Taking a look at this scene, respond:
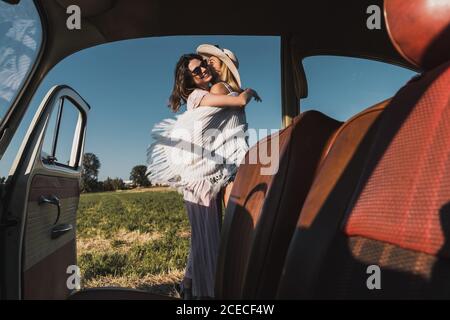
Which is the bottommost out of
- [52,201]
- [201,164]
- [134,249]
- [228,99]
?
[134,249]

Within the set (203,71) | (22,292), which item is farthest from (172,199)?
(22,292)

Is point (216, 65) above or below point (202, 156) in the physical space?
above

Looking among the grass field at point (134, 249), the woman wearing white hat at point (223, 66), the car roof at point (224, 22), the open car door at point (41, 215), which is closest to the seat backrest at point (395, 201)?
the open car door at point (41, 215)

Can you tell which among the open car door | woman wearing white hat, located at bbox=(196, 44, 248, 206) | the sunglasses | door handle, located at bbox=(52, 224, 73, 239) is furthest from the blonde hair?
door handle, located at bbox=(52, 224, 73, 239)

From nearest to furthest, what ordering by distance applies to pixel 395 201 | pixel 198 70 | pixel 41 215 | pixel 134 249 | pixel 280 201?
pixel 395 201, pixel 280 201, pixel 41 215, pixel 198 70, pixel 134 249

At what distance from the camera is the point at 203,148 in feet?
7.21

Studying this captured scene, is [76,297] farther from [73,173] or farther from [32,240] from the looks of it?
[73,173]

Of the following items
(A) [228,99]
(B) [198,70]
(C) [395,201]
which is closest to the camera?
(C) [395,201]

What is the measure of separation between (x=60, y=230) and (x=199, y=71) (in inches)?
50.4

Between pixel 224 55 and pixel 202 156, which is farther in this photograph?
pixel 224 55

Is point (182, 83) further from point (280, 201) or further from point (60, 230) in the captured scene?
point (280, 201)

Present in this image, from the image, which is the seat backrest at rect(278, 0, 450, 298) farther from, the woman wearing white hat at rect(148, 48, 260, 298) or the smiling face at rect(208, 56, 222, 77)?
the smiling face at rect(208, 56, 222, 77)

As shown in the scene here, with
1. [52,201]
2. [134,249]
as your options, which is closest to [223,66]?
[52,201]
